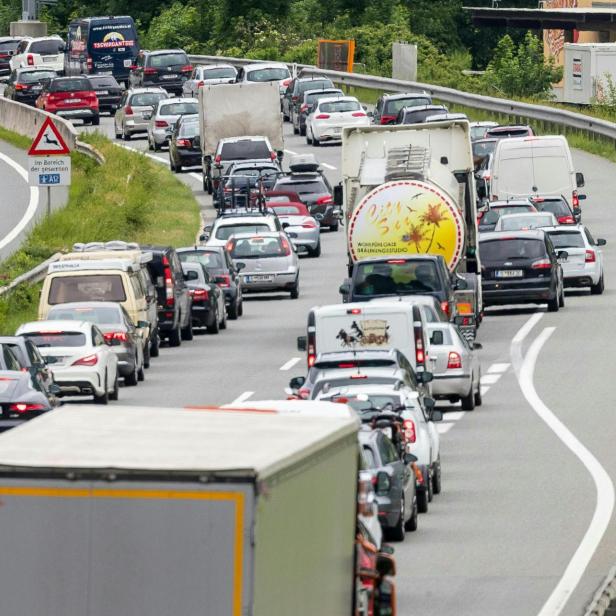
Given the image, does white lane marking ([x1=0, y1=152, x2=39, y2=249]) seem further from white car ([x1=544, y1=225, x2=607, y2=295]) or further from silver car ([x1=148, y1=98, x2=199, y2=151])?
white car ([x1=544, y1=225, x2=607, y2=295])

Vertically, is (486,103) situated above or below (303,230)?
above

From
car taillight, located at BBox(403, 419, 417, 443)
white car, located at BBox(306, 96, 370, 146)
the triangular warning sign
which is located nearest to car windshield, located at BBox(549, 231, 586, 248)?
the triangular warning sign

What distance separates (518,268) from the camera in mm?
42562

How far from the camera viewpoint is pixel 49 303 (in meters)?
36.7

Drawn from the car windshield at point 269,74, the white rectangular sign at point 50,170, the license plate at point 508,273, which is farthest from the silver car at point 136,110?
the license plate at point 508,273

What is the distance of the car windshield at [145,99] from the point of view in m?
77.2

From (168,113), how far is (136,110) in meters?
4.08

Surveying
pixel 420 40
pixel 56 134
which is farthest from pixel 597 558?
pixel 420 40

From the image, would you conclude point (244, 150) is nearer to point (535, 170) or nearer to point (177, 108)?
point (177, 108)

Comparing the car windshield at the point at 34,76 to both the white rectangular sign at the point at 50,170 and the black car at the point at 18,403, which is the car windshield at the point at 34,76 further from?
the black car at the point at 18,403

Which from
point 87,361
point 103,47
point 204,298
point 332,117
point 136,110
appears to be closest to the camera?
point 87,361

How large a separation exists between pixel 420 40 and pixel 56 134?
51.5 m

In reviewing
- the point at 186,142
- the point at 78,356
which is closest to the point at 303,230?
the point at 186,142

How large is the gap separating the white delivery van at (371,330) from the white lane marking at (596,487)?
6.39 ft
